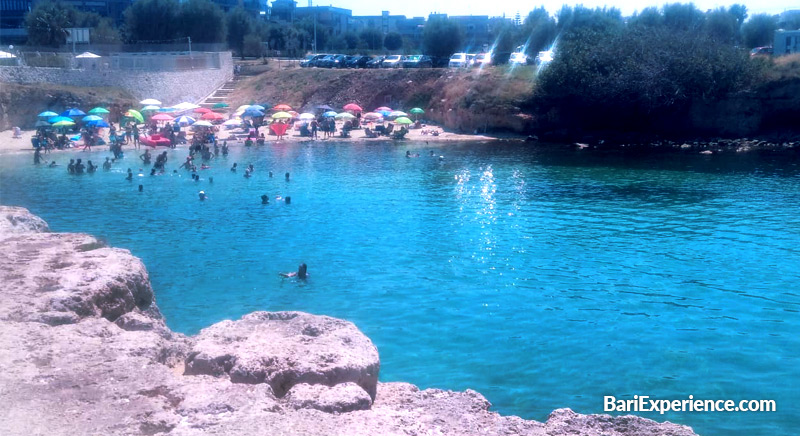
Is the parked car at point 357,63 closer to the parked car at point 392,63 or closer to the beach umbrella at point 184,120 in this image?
the parked car at point 392,63

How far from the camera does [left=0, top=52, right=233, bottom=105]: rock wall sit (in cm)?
4550

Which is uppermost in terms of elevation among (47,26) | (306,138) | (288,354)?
(47,26)

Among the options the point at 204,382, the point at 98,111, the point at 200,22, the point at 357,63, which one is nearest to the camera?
the point at 204,382

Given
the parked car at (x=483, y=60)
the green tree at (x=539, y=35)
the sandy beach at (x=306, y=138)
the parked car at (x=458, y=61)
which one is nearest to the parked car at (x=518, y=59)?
the green tree at (x=539, y=35)

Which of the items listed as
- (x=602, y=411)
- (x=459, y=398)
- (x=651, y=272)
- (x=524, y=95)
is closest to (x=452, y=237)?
(x=651, y=272)

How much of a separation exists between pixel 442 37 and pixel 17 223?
51158mm

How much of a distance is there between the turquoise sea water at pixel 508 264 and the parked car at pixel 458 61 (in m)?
25.3

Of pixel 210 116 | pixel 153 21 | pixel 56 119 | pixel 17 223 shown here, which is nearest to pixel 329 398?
pixel 17 223

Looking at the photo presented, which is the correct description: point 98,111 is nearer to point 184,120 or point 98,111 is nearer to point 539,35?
point 184,120

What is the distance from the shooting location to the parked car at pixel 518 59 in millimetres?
56981

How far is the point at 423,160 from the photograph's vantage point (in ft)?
122

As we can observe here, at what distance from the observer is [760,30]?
216 ft

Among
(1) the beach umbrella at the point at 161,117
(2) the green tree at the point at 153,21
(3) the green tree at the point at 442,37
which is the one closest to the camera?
(1) the beach umbrella at the point at 161,117

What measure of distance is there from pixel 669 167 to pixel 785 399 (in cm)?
2729
